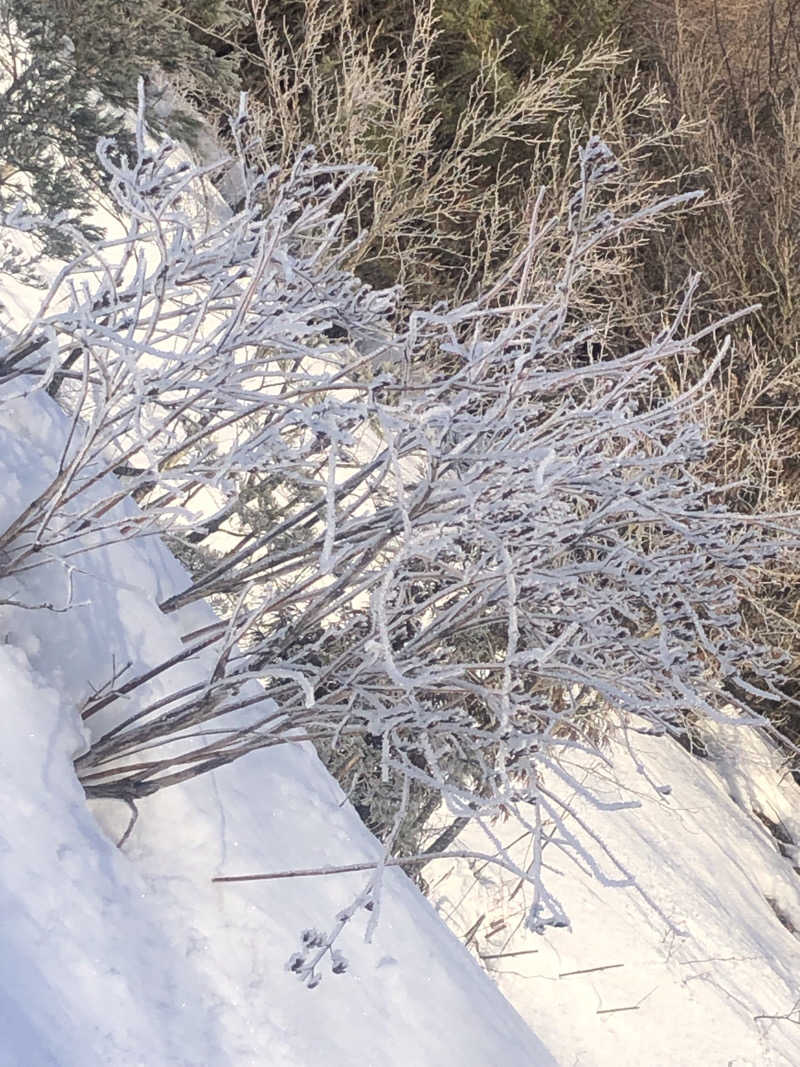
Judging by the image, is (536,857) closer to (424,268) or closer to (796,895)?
(796,895)

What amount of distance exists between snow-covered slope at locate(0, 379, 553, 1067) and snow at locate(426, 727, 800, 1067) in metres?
1.88

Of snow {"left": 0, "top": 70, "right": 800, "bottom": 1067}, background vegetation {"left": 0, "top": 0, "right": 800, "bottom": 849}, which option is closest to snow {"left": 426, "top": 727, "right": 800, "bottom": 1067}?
background vegetation {"left": 0, "top": 0, "right": 800, "bottom": 849}

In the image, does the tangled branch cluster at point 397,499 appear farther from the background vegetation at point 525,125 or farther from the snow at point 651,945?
the background vegetation at point 525,125

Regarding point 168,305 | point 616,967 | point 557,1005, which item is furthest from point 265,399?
point 616,967

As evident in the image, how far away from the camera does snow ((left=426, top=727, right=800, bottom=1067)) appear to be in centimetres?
428

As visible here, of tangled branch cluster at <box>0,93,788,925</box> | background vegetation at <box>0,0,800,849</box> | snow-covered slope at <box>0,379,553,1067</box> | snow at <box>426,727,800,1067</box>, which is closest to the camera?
snow-covered slope at <box>0,379,553,1067</box>

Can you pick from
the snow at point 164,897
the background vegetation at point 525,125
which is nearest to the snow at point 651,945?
the background vegetation at point 525,125

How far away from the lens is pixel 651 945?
4801mm

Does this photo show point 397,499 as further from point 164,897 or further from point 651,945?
point 651,945

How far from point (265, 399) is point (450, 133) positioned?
7295mm

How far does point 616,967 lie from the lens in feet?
14.8

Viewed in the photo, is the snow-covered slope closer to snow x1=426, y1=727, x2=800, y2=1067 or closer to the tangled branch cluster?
the tangled branch cluster

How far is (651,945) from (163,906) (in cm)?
403

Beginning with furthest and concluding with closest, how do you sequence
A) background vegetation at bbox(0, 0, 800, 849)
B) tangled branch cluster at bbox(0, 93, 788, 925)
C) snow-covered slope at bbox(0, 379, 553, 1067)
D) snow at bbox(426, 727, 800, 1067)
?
background vegetation at bbox(0, 0, 800, 849) → snow at bbox(426, 727, 800, 1067) → tangled branch cluster at bbox(0, 93, 788, 925) → snow-covered slope at bbox(0, 379, 553, 1067)
